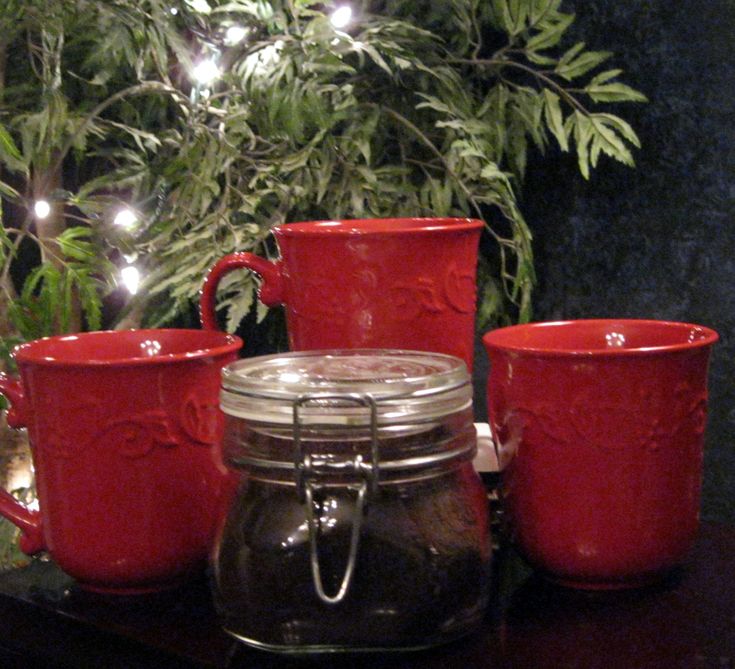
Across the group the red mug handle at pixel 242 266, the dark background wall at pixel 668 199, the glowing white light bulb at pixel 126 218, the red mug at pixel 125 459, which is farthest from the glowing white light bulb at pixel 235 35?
the red mug at pixel 125 459

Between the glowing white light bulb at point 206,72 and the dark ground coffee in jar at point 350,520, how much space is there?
593 millimetres

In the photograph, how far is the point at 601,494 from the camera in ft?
1.54

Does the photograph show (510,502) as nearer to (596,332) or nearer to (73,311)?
(596,332)

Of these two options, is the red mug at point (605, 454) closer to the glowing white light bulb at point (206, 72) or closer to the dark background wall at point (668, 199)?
the dark background wall at point (668, 199)

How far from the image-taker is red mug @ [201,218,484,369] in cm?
56

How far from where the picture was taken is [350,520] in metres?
0.41

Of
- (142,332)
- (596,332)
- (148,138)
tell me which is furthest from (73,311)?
(596,332)

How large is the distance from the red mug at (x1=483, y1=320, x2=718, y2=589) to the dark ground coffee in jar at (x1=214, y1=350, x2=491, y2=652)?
0.17ft

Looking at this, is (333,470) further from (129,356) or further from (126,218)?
(126,218)

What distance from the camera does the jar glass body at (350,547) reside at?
0.40 meters

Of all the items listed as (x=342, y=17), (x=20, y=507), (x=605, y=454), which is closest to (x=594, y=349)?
(x=605, y=454)

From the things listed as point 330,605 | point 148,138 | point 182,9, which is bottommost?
point 330,605

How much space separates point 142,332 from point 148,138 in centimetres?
46

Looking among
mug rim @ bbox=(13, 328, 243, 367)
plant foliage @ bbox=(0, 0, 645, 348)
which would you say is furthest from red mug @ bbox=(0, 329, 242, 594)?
plant foliage @ bbox=(0, 0, 645, 348)
